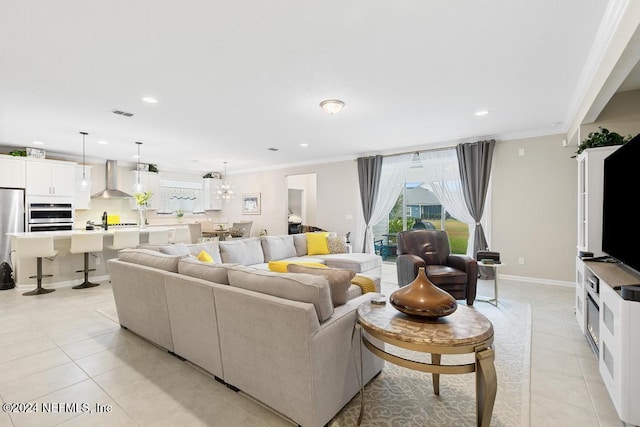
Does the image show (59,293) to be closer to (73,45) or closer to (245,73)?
(73,45)

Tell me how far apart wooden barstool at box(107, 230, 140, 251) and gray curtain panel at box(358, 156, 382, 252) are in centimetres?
468

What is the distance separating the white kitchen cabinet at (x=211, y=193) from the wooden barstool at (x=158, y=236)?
4.08 metres

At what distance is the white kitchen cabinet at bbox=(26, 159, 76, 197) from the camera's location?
616cm

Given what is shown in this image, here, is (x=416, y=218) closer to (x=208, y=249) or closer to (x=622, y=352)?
(x=208, y=249)

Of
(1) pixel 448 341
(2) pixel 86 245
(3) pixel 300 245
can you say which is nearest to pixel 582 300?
(1) pixel 448 341

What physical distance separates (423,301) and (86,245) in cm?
552

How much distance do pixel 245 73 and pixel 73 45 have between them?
55.6 inches

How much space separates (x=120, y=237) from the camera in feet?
17.5

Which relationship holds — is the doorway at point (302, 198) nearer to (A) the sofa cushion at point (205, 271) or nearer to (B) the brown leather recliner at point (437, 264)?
(B) the brown leather recliner at point (437, 264)

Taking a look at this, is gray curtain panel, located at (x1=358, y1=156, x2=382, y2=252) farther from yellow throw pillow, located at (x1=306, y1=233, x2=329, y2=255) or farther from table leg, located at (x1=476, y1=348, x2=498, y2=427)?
table leg, located at (x1=476, y1=348, x2=498, y2=427)

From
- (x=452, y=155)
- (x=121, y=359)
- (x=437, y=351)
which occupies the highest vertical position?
(x=452, y=155)

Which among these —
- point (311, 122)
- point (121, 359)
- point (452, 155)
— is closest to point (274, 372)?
point (121, 359)

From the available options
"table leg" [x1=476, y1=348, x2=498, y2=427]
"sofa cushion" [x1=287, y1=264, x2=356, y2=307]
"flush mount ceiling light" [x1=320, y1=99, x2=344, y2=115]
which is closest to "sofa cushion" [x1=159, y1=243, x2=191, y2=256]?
"sofa cushion" [x1=287, y1=264, x2=356, y2=307]

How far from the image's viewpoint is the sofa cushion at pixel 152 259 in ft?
8.83
